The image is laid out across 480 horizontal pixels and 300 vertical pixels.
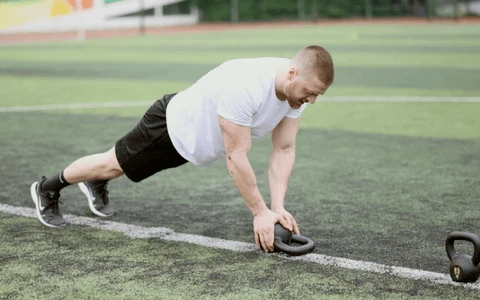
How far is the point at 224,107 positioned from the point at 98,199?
1.68m

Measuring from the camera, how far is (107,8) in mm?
46094

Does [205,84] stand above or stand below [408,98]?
above

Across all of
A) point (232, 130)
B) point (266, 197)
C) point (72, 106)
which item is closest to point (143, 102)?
point (72, 106)

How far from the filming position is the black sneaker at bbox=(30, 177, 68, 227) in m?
4.91

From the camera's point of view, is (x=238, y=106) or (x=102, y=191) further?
(x=102, y=191)

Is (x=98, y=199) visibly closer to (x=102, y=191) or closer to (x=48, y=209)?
(x=102, y=191)

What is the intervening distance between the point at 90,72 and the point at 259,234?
13576mm

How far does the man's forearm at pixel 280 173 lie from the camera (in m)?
4.39

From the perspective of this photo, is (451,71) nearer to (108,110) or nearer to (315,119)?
(315,119)

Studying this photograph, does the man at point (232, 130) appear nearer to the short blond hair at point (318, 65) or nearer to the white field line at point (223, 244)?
the short blond hair at point (318, 65)

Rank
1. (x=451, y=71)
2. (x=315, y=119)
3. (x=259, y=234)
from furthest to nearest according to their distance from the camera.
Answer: (x=451, y=71)
(x=315, y=119)
(x=259, y=234)

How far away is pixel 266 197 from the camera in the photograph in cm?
577

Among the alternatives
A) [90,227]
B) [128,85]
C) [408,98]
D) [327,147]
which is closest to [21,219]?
[90,227]

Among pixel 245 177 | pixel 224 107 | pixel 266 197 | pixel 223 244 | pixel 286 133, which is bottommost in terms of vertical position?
pixel 266 197
